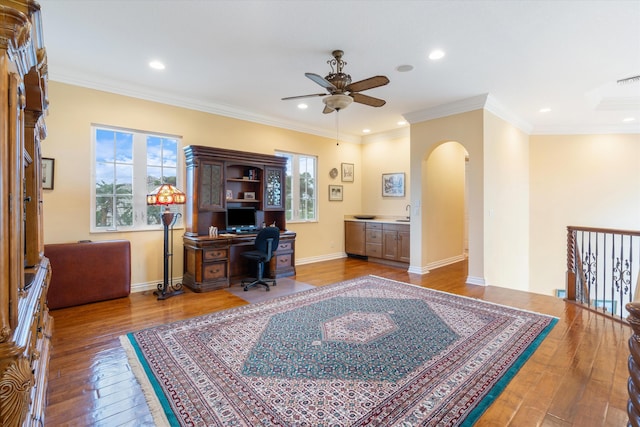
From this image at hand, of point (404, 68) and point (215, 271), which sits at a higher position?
point (404, 68)

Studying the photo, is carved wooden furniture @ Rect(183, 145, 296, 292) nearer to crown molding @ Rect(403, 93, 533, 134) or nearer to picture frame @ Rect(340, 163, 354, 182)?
picture frame @ Rect(340, 163, 354, 182)

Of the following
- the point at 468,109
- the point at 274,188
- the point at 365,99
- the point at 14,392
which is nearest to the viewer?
the point at 14,392

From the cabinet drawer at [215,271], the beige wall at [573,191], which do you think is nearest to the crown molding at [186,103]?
the cabinet drawer at [215,271]

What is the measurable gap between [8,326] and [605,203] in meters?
8.88

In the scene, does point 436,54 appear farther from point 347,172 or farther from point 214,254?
point 347,172

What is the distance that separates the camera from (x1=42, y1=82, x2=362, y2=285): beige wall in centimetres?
387

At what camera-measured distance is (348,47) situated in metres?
3.31

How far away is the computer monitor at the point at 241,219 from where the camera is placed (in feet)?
16.9

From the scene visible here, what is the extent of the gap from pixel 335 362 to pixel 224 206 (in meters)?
3.27

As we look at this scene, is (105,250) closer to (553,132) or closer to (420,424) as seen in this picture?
(420,424)

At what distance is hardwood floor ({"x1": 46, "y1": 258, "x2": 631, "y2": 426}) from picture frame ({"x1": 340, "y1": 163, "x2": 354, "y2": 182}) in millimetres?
4086

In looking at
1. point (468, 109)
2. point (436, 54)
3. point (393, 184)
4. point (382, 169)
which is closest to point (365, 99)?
point (436, 54)

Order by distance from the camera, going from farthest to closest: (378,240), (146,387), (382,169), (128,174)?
(382,169) → (378,240) → (128,174) → (146,387)

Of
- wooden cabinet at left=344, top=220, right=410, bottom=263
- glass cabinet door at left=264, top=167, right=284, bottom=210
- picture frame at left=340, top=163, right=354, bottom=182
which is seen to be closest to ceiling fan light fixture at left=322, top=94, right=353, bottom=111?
glass cabinet door at left=264, top=167, right=284, bottom=210
